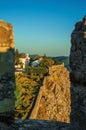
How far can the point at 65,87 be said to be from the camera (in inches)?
1515

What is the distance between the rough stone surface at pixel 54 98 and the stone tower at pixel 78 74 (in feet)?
65.5

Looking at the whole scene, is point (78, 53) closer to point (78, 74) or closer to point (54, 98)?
point (78, 74)

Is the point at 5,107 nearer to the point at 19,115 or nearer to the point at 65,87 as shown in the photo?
the point at 19,115

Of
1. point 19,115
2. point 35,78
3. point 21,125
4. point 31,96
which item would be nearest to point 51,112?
point 31,96

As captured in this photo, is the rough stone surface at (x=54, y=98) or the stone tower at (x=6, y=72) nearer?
the stone tower at (x=6, y=72)

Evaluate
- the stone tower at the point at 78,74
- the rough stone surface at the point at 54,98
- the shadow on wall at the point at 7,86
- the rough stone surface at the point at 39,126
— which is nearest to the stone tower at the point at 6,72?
the shadow on wall at the point at 7,86

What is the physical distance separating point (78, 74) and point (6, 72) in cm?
160

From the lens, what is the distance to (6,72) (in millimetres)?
7449

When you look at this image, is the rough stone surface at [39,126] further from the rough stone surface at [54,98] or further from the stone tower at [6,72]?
the rough stone surface at [54,98]

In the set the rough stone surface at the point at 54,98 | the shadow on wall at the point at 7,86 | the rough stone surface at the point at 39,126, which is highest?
the shadow on wall at the point at 7,86

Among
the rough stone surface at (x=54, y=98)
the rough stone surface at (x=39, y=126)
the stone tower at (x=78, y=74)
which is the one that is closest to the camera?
the stone tower at (x=78, y=74)

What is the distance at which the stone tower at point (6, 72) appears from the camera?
7.38m

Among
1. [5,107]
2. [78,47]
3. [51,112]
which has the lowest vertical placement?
[51,112]

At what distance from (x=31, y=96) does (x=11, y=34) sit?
26134 mm
